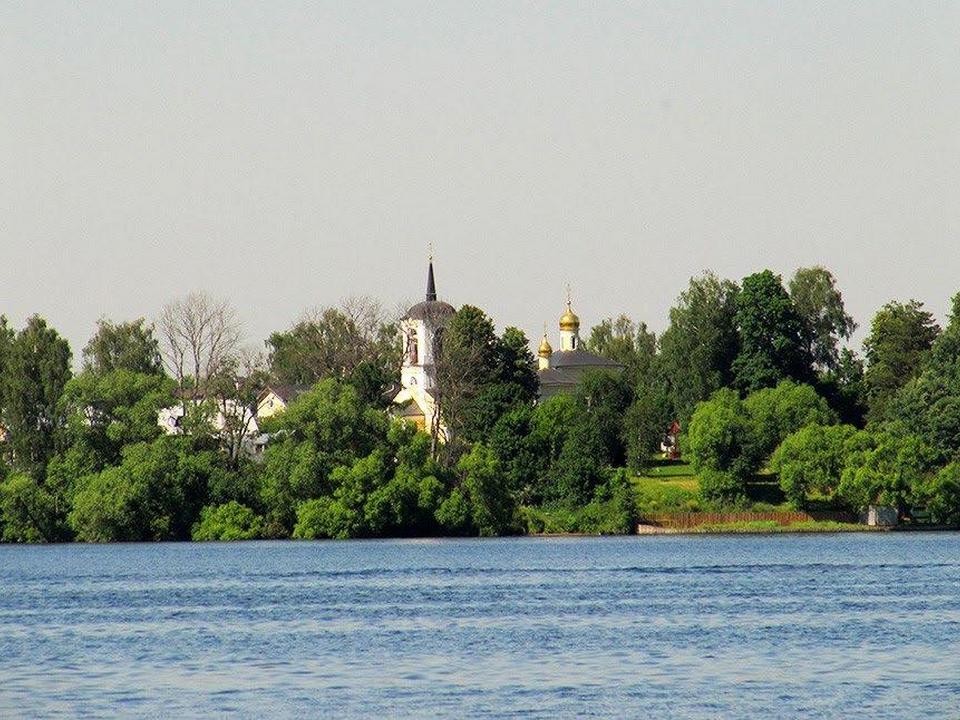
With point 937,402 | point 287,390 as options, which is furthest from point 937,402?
point 287,390

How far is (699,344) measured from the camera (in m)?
128

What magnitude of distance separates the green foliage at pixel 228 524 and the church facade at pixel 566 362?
55375 millimetres

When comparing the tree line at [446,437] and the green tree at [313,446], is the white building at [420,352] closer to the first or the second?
the tree line at [446,437]

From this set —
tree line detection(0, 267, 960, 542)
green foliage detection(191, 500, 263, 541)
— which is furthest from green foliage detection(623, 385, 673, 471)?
green foliage detection(191, 500, 263, 541)

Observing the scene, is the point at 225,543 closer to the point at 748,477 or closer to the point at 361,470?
the point at 361,470

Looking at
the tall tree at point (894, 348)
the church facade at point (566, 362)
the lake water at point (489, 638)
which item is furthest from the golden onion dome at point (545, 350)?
the lake water at point (489, 638)

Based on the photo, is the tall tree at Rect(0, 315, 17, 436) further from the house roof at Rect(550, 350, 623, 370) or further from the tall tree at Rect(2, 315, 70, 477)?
the house roof at Rect(550, 350, 623, 370)

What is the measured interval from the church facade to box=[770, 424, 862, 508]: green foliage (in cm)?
4446

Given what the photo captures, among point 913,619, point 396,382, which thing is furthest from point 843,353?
point 913,619

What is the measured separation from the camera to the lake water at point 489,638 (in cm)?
3219

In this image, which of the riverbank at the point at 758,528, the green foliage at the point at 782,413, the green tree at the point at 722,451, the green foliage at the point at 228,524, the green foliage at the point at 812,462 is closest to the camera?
the green foliage at the point at 228,524

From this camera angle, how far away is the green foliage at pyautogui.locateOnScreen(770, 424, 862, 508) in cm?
10625

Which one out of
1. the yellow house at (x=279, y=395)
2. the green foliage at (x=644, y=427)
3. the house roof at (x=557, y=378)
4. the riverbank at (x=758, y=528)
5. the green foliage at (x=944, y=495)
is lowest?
the riverbank at (x=758, y=528)

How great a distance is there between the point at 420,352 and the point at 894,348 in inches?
1268
